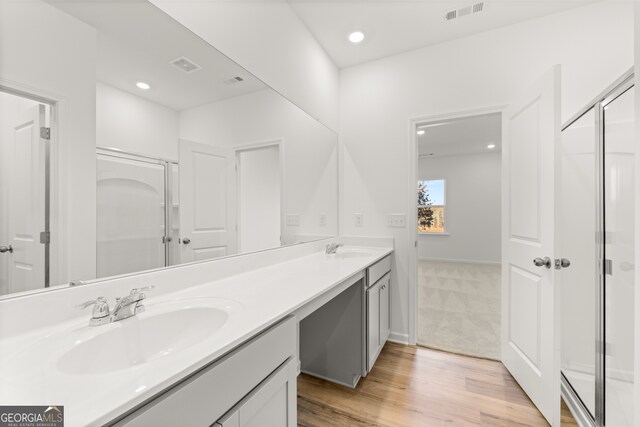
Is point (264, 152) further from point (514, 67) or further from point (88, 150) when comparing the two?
point (514, 67)

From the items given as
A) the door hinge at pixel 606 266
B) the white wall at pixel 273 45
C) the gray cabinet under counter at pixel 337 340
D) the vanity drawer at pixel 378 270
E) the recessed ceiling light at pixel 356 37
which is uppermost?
the recessed ceiling light at pixel 356 37

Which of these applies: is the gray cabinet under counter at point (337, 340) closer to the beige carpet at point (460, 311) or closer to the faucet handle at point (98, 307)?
the beige carpet at point (460, 311)

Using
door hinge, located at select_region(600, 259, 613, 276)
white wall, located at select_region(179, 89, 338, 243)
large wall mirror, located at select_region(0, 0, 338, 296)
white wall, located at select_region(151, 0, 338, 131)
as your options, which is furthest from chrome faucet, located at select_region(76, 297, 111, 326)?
door hinge, located at select_region(600, 259, 613, 276)

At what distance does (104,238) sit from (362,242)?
2091 mm

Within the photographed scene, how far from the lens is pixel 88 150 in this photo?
0.89m

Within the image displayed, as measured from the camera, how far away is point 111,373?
1.80ft

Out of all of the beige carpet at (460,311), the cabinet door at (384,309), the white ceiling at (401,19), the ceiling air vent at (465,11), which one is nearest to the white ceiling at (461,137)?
the white ceiling at (401,19)

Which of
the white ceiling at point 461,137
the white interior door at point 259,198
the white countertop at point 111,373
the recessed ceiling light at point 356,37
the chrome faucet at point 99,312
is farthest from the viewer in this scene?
the white ceiling at point 461,137

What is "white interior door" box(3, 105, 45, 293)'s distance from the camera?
729mm

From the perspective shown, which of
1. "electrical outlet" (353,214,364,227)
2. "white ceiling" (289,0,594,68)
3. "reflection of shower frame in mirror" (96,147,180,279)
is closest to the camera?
"reflection of shower frame in mirror" (96,147,180,279)

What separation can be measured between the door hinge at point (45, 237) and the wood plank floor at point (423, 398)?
57.7 inches

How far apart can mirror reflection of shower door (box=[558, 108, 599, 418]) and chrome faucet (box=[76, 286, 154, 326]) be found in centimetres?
231

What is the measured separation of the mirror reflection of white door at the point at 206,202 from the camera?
123 cm

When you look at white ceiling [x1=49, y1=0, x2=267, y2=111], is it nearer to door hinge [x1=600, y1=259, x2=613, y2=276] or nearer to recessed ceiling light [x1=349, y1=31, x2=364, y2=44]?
recessed ceiling light [x1=349, y1=31, x2=364, y2=44]
